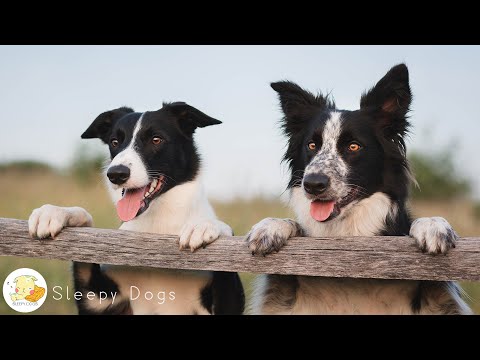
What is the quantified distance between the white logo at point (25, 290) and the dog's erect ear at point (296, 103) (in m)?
1.92

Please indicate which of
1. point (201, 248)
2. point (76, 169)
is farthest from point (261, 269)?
point (76, 169)

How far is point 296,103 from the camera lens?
13.2 ft

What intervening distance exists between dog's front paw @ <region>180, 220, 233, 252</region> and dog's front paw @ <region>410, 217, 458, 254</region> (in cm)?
111

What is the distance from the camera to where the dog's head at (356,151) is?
Result: 3.49 meters

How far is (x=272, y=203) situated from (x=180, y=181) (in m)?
0.89

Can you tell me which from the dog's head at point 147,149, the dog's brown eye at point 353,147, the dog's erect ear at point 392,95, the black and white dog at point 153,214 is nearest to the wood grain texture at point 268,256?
the black and white dog at point 153,214

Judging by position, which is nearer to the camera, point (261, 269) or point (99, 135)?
point (261, 269)

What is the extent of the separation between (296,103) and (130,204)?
130cm

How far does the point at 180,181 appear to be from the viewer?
13.0 feet

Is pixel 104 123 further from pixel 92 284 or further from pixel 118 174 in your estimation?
pixel 92 284

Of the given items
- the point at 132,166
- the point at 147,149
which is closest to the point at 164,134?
the point at 147,149

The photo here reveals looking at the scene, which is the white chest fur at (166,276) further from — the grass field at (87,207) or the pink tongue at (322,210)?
the pink tongue at (322,210)

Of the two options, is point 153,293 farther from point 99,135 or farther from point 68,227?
point 99,135

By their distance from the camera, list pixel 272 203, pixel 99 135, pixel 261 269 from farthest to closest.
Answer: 1. pixel 272 203
2. pixel 99 135
3. pixel 261 269
